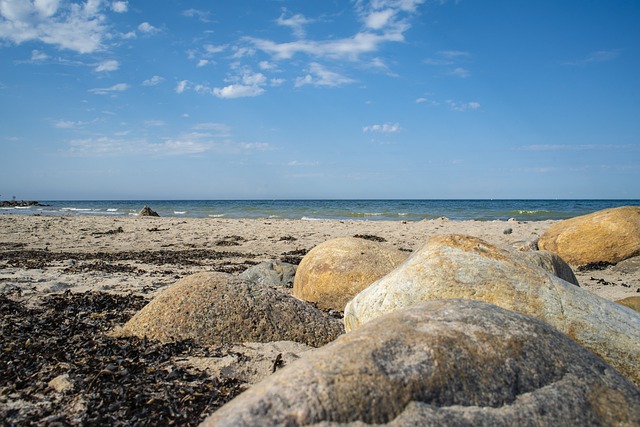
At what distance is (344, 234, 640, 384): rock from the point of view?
11.5ft

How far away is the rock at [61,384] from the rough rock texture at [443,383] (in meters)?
2.03

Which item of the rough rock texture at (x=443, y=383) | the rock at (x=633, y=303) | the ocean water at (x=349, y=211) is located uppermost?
the rough rock texture at (x=443, y=383)

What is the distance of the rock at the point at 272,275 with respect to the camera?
8039 mm

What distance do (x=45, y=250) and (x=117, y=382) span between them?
10.1 meters

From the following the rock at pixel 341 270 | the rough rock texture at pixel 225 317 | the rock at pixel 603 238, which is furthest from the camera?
the rock at pixel 603 238

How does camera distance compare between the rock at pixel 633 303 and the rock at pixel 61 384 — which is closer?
the rock at pixel 61 384

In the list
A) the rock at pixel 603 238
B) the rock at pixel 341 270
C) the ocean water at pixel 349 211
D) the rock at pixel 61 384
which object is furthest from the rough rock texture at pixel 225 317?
the ocean water at pixel 349 211

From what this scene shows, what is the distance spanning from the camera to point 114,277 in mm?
8109

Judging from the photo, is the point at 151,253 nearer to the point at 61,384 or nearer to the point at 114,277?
the point at 114,277

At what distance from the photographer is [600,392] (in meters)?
2.29

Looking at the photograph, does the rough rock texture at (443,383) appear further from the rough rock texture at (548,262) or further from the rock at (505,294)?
the rough rock texture at (548,262)

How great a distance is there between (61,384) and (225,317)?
1.58m

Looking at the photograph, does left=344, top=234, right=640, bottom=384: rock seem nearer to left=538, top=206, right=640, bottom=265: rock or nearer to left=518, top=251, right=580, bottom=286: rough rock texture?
left=518, top=251, right=580, bottom=286: rough rock texture

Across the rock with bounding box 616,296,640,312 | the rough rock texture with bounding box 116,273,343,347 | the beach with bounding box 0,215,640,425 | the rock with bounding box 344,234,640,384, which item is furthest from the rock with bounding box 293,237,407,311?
the rock with bounding box 616,296,640,312
